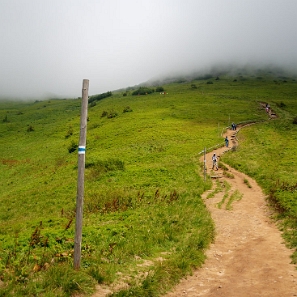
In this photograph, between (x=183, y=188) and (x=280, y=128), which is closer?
(x=183, y=188)

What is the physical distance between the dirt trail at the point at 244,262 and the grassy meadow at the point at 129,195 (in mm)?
669

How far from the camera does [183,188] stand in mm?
26281

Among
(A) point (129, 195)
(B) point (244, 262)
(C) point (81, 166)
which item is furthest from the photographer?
(A) point (129, 195)

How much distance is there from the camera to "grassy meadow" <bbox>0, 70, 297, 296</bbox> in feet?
33.3

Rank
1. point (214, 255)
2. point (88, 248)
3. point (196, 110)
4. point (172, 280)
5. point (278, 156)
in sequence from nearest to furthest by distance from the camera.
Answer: point (172, 280), point (88, 248), point (214, 255), point (278, 156), point (196, 110)

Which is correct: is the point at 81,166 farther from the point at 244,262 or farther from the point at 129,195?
the point at 129,195

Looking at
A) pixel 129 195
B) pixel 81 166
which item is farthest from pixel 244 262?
pixel 129 195

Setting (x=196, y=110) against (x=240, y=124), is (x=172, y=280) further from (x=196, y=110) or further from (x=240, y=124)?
(x=196, y=110)

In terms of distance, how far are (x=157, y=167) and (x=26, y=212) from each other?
15.1 m

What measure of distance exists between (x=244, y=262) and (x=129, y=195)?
39.6 ft

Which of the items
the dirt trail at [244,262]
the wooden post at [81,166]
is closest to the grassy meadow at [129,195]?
the dirt trail at [244,262]

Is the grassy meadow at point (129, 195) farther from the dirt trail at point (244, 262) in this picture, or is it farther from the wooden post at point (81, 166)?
the wooden post at point (81, 166)

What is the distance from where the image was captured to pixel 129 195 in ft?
75.7

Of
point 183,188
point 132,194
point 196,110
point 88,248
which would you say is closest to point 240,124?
point 196,110
